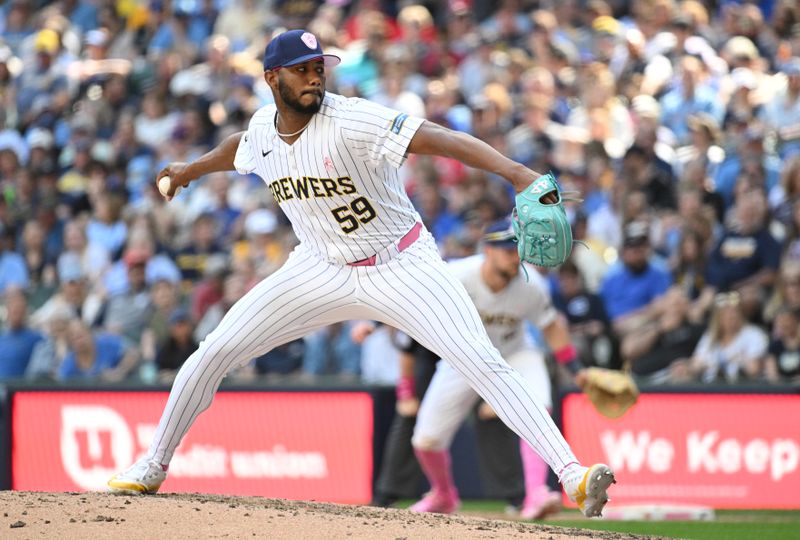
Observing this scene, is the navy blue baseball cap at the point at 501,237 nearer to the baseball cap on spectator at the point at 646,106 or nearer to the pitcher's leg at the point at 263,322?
the pitcher's leg at the point at 263,322

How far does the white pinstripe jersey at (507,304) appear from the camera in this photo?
8.95 metres

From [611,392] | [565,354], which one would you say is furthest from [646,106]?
[611,392]

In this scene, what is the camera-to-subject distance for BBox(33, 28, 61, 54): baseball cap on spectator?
57.7 ft

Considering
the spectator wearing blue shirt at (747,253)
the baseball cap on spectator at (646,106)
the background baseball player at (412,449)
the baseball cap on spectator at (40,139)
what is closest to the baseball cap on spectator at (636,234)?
the spectator wearing blue shirt at (747,253)

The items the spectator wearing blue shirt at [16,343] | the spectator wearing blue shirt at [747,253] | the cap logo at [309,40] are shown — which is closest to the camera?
the cap logo at [309,40]

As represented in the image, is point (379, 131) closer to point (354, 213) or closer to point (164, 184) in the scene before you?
point (354, 213)

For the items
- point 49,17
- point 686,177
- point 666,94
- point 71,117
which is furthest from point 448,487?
point 49,17

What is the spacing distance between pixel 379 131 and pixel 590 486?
1762 mm

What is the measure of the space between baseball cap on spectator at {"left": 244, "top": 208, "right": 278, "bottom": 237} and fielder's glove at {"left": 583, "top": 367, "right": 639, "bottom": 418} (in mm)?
5911

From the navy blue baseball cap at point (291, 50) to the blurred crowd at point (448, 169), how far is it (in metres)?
5.26

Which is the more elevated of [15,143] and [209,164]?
[15,143]

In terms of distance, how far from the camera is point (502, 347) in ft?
Answer: 30.1

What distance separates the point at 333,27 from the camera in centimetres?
1623

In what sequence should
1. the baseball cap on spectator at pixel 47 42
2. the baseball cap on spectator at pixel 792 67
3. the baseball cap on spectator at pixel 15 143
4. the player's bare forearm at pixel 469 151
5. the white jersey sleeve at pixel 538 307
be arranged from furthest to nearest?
1. the baseball cap on spectator at pixel 47 42
2. the baseball cap on spectator at pixel 15 143
3. the baseball cap on spectator at pixel 792 67
4. the white jersey sleeve at pixel 538 307
5. the player's bare forearm at pixel 469 151
